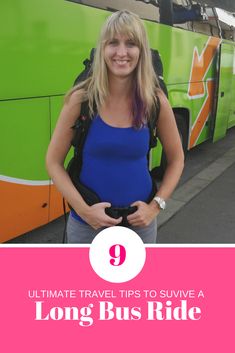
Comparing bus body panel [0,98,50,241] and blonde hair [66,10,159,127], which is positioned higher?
blonde hair [66,10,159,127]

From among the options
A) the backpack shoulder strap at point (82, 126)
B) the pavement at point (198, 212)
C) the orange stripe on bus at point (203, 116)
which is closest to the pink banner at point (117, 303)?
the backpack shoulder strap at point (82, 126)

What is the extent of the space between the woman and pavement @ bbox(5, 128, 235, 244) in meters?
2.33

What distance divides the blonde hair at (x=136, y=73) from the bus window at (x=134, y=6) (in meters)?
2.09

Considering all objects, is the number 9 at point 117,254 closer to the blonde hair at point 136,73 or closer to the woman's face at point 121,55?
the blonde hair at point 136,73

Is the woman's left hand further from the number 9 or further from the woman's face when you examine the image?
the woman's face

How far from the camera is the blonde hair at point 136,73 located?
1589mm

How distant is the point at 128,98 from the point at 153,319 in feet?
2.80

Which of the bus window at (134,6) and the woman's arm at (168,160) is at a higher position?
the bus window at (134,6)

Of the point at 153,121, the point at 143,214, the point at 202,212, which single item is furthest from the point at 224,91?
the point at 143,214

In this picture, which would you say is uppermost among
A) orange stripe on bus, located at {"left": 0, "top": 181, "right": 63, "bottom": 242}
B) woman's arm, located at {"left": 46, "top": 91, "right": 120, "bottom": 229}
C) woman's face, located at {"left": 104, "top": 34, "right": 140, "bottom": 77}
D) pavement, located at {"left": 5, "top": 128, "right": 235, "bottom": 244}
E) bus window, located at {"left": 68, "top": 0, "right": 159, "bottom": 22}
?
bus window, located at {"left": 68, "top": 0, "right": 159, "bottom": 22}

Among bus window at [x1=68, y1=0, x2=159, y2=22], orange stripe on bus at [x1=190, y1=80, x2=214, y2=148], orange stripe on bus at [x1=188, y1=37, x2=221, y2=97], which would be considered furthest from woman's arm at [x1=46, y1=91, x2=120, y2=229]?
orange stripe on bus at [x1=190, y1=80, x2=214, y2=148]

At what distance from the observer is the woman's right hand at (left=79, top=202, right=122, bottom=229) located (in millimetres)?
1712

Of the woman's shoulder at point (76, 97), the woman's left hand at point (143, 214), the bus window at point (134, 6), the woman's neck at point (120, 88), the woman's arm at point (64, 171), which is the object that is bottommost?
the woman's left hand at point (143, 214)

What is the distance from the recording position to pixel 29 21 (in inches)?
120
